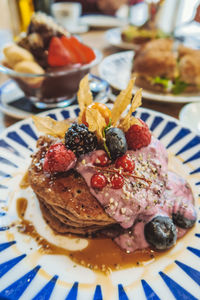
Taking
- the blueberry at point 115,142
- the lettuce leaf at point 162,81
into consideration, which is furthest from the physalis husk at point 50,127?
the lettuce leaf at point 162,81

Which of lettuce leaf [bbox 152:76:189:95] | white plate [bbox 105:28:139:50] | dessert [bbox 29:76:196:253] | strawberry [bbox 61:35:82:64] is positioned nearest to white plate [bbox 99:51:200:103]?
lettuce leaf [bbox 152:76:189:95]

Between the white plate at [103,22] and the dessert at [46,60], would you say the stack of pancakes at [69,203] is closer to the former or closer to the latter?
the dessert at [46,60]

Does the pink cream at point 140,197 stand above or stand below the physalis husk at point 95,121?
below

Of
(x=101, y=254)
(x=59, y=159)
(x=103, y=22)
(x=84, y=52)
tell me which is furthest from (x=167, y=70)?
(x=103, y=22)

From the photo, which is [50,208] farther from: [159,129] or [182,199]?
[159,129]

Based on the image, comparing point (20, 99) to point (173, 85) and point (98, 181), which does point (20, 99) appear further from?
point (173, 85)

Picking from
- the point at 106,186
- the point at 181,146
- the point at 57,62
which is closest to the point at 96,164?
the point at 106,186
